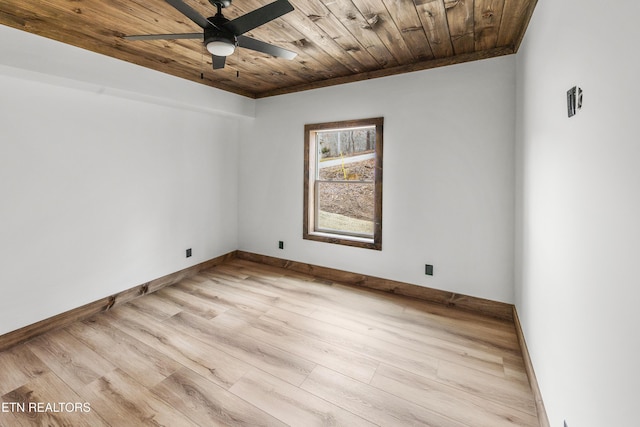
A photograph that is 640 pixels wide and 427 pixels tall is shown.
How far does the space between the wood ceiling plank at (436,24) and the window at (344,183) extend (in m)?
0.91

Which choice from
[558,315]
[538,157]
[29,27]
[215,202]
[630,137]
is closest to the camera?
[630,137]

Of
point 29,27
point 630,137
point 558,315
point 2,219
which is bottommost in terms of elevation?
point 558,315

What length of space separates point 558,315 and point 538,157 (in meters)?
1.01

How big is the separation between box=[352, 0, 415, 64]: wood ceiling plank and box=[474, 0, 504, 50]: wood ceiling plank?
592mm

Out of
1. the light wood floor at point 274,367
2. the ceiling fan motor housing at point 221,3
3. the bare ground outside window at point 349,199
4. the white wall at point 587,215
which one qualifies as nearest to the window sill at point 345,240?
the bare ground outside window at point 349,199

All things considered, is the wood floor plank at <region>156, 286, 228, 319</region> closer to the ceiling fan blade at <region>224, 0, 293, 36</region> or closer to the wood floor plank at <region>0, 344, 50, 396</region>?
the wood floor plank at <region>0, 344, 50, 396</region>

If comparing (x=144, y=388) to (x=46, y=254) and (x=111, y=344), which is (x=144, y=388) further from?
(x=46, y=254)

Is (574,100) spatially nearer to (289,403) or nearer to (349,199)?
(289,403)

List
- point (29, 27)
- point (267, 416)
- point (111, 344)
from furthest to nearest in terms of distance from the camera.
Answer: point (111, 344), point (29, 27), point (267, 416)

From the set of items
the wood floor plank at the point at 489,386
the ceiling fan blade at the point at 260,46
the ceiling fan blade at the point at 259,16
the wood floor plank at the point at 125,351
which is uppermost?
the ceiling fan blade at the point at 260,46

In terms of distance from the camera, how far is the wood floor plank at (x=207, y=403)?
1.70 m

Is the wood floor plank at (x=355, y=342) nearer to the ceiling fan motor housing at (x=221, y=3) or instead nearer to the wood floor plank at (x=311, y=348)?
the wood floor plank at (x=311, y=348)

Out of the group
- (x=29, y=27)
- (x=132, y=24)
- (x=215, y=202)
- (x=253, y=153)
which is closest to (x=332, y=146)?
(x=253, y=153)

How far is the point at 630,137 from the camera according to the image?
2.57ft
